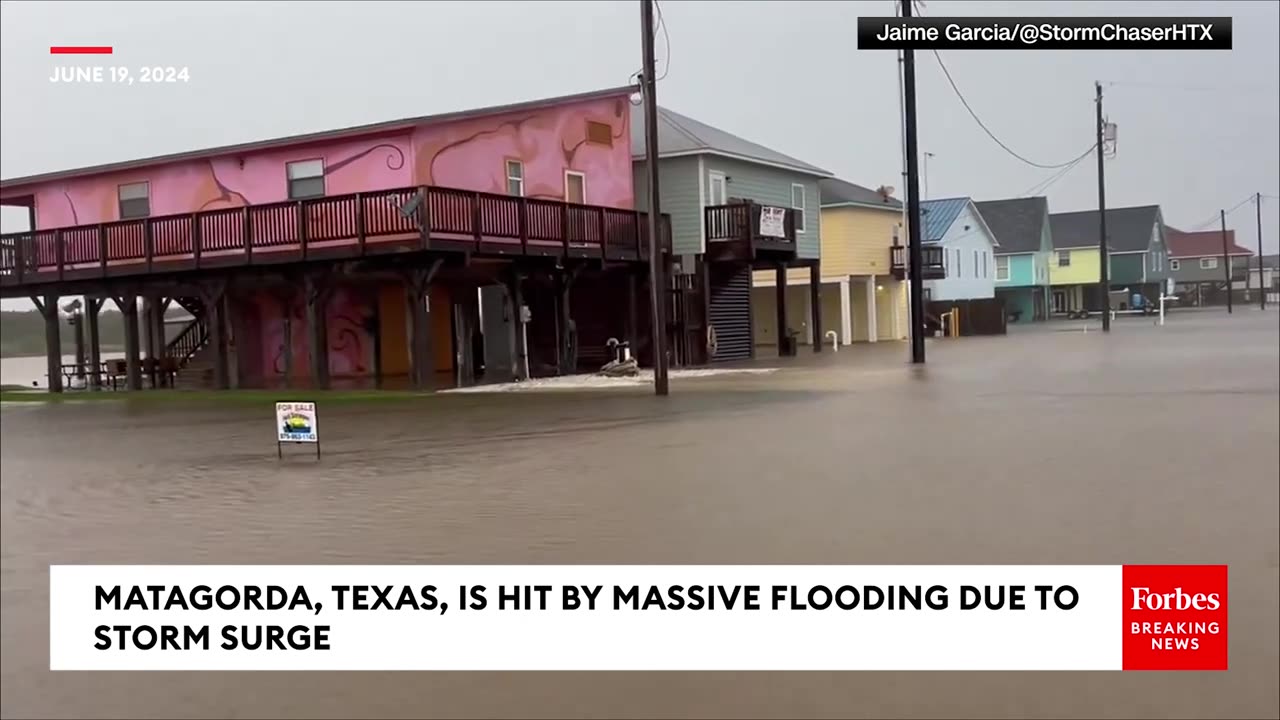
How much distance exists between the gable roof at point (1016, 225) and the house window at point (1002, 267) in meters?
0.20

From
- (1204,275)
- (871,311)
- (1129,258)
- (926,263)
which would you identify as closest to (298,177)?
(1204,275)

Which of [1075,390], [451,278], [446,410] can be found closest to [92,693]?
[446,410]

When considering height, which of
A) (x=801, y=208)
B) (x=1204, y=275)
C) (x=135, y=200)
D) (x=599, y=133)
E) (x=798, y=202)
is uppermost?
(x=599, y=133)

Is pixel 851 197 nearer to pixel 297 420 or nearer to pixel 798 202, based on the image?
pixel 798 202

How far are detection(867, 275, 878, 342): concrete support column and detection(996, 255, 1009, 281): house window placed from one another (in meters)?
12.2

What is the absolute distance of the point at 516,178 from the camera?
18203mm

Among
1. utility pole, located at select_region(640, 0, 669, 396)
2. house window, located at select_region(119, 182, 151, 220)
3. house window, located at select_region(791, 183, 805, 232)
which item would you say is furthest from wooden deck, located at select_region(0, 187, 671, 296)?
house window, located at select_region(791, 183, 805, 232)

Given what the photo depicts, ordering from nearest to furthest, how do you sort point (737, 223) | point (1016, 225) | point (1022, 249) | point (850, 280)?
point (737, 223), point (850, 280), point (1016, 225), point (1022, 249)

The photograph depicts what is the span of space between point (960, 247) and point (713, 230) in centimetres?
2099

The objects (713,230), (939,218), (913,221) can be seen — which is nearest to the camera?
(913,221)

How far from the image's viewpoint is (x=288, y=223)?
18.9 feet

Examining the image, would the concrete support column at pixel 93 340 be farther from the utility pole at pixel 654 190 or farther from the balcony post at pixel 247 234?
the utility pole at pixel 654 190

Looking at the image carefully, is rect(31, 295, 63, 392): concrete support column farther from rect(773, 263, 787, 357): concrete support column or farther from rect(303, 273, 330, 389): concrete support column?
rect(773, 263, 787, 357): concrete support column

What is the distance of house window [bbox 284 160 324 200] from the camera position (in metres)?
4.99
